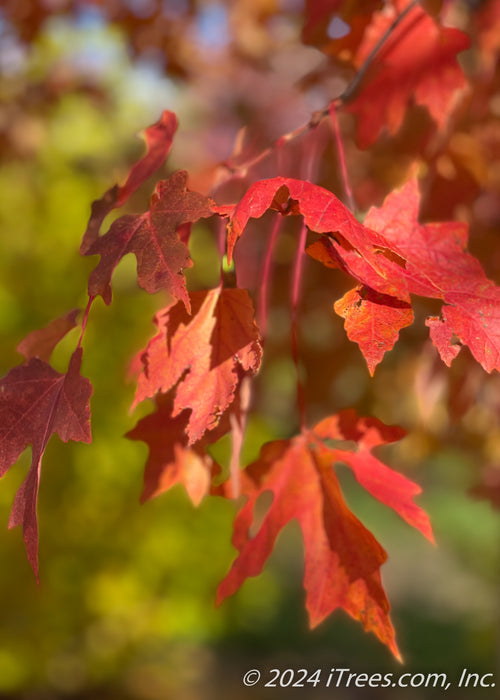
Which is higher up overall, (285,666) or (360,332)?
(360,332)

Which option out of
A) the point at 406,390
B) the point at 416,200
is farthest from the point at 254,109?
the point at 416,200

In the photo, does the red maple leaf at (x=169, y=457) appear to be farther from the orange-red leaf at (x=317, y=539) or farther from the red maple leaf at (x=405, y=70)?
the red maple leaf at (x=405, y=70)

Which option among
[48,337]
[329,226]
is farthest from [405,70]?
[48,337]

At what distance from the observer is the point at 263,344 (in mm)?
835

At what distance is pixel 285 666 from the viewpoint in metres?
4.43

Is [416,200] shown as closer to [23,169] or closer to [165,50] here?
[165,50]

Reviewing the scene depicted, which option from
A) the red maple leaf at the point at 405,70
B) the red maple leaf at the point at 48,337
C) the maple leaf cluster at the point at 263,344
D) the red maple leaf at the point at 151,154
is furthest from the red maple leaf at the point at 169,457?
the red maple leaf at the point at 405,70

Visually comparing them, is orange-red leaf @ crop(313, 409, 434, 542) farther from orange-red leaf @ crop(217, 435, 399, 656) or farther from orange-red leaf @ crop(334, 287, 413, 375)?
orange-red leaf @ crop(334, 287, 413, 375)

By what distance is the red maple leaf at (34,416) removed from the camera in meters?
0.66

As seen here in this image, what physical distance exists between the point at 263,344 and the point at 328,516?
0.24m

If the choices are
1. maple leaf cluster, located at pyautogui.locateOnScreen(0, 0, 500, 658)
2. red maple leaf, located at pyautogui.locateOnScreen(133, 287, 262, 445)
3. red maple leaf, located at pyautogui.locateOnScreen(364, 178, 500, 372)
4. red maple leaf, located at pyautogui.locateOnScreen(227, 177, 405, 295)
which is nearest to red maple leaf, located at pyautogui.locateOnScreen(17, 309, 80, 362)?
maple leaf cluster, located at pyautogui.locateOnScreen(0, 0, 500, 658)

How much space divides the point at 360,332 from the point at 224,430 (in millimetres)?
262

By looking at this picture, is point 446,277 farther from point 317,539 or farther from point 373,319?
point 317,539

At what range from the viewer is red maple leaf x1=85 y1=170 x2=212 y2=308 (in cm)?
63
